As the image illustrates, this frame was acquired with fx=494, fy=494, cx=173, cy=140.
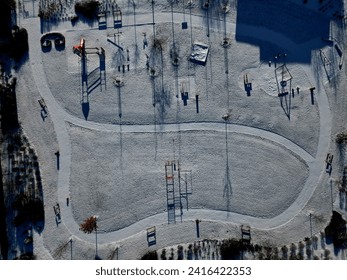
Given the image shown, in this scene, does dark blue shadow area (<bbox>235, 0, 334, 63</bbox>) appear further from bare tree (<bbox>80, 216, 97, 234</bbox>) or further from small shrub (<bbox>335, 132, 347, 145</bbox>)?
bare tree (<bbox>80, 216, 97, 234</bbox>)

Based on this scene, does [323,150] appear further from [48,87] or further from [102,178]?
[48,87]

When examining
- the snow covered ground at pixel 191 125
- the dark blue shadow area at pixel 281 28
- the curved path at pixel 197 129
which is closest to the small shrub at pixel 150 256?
the snow covered ground at pixel 191 125

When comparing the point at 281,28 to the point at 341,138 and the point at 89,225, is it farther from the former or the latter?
the point at 89,225

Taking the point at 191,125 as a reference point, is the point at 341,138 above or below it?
below

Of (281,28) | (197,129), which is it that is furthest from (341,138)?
(197,129)

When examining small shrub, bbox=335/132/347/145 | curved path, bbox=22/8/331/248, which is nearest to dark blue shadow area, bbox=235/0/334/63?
curved path, bbox=22/8/331/248
